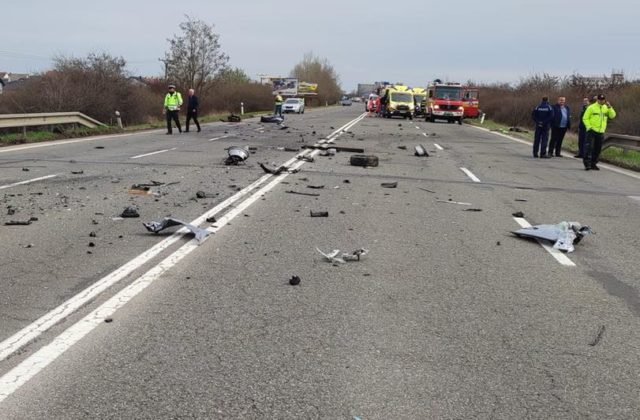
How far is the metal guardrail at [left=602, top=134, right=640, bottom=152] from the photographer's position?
1868 centimetres

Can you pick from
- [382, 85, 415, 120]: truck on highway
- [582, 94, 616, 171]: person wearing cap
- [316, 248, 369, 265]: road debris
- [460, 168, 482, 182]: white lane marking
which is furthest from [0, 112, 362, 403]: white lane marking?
[382, 85, 415, 120]: truck on highway

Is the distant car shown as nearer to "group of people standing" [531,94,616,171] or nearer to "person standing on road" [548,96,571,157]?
"group of people standing" [531,94,616,171]

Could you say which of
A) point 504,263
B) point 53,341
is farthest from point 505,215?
point 53,341

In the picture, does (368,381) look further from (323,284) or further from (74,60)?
(74,60)

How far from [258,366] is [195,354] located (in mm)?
436

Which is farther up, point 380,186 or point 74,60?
point 74,60

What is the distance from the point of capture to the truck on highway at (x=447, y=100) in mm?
45438

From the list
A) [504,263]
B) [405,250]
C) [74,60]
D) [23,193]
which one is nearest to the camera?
[504,263]

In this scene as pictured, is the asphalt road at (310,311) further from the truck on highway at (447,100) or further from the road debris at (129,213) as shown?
the truck on highway at (447,100)

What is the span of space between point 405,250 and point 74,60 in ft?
99.6

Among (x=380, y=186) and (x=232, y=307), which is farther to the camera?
(x=380, y=186)

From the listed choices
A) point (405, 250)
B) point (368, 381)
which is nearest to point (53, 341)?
point (368, 381)

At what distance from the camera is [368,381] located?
12.0 ft

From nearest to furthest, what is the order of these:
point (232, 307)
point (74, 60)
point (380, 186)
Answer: point (232, 307)
point (380, 186)
point (74, 60)
